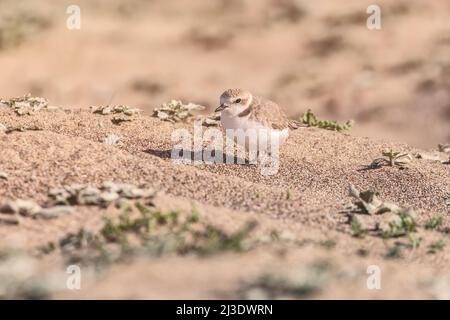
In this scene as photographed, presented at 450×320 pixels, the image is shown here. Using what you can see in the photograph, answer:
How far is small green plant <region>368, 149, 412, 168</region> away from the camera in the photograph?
8.89 meters

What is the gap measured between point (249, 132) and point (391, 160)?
1824mm

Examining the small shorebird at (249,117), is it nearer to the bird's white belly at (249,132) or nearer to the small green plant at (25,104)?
the bird's white belly at (249,132)

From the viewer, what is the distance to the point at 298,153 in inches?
359

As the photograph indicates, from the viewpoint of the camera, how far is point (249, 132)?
26.5ft

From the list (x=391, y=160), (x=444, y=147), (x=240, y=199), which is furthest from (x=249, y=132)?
(x=444, y=147)

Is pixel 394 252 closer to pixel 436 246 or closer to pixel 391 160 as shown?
pixel 436 246

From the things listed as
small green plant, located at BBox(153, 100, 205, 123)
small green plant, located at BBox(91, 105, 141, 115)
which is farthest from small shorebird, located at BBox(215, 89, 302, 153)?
small green plant, located at BBox(91, 105, 141, 115)

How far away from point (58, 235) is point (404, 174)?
4.65 m

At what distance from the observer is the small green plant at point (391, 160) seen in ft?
29.2

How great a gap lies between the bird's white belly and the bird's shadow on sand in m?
0.34

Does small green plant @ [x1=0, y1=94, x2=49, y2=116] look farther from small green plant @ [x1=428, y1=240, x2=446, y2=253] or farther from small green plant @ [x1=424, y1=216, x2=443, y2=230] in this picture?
small green plant @ [x1=428, y1=240, x2=446, y2=253]

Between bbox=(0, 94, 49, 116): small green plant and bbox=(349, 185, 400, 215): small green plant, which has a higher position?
bbox=(0, 94, 49, 116): small green plant

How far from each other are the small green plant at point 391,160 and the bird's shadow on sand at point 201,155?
1481 mm
